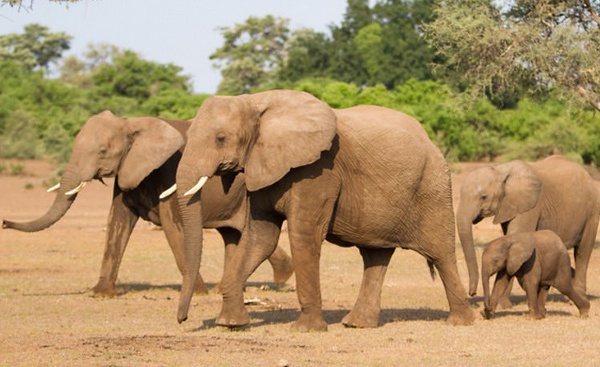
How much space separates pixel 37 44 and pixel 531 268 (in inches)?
3230

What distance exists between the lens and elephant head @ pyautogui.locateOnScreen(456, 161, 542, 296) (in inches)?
539

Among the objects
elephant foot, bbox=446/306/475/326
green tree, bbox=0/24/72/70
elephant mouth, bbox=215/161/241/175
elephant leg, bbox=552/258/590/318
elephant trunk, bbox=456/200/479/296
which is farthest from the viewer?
green tree, bbox=0/24/72/70

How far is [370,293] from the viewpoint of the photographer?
36.2 feet

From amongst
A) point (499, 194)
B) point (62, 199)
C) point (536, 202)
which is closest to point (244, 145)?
point (62, 199)

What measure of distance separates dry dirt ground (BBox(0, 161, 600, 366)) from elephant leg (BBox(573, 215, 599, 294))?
319mm

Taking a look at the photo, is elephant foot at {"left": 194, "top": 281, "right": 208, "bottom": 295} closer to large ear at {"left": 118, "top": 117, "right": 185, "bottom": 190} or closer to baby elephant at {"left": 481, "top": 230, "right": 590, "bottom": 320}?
large ear at {"left": 118, "top": 117, "right": 185, "bottom": 190}

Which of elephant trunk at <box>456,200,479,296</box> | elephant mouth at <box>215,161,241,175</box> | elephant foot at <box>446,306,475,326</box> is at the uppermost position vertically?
elephant mouth at <box>215,161,241,175</box>

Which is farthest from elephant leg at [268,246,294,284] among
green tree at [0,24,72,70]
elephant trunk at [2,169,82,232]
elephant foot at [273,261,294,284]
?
green tree at [0,24,72,70]

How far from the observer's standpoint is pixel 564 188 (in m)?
14.4

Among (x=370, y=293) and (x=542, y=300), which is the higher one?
(x=370, y=293)

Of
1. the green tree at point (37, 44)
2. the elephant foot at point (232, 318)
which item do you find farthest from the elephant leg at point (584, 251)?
the green tree at point (37, 44)

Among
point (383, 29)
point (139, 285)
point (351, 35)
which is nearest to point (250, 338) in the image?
point (139, 285)

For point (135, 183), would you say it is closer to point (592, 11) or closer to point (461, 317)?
point (461, 317)

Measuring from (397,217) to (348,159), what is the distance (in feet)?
2.50
